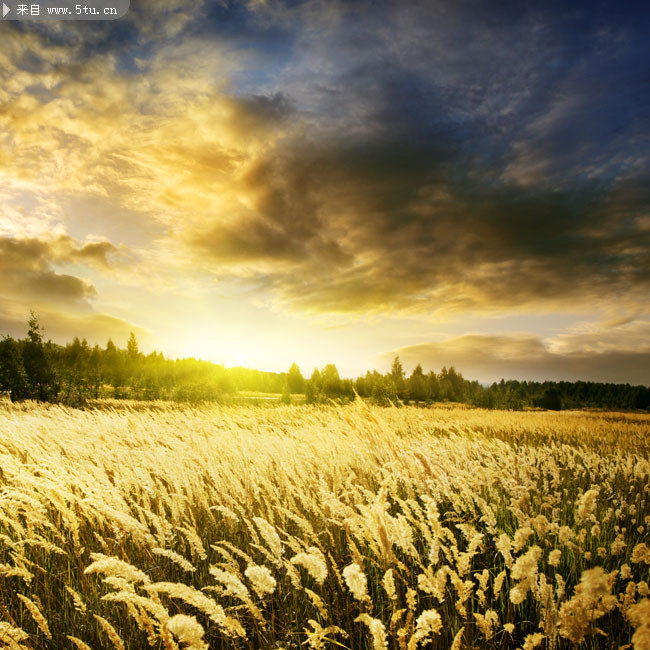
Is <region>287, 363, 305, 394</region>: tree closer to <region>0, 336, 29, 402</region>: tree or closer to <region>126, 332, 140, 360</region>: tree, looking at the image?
<region>126, 332, 140, 360</region>: tree

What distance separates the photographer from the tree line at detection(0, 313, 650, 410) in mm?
24328

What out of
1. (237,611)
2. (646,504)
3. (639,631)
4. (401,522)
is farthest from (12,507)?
(646,504)

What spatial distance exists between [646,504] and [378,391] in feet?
130

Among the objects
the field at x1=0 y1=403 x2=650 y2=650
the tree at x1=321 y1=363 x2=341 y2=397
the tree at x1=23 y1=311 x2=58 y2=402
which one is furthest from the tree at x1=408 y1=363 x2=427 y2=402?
the field at x1=0 y1=403 x2=650 y2=650

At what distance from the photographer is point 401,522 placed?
7.61ft

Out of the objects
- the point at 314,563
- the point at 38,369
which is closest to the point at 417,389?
the point at 38,369

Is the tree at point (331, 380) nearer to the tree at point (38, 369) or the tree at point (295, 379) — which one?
the tree at point (295, 379)

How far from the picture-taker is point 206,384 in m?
38.7

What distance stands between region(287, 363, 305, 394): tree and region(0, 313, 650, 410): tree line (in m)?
0.29

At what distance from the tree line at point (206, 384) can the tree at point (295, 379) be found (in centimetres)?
29

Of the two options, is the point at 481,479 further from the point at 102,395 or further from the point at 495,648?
the point at 102,395

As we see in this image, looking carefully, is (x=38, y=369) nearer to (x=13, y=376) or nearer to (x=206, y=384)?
(x=13, y=376)

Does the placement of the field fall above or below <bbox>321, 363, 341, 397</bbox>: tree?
above

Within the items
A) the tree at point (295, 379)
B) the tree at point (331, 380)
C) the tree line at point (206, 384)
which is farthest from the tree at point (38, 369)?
the tree at point (295, 379)
